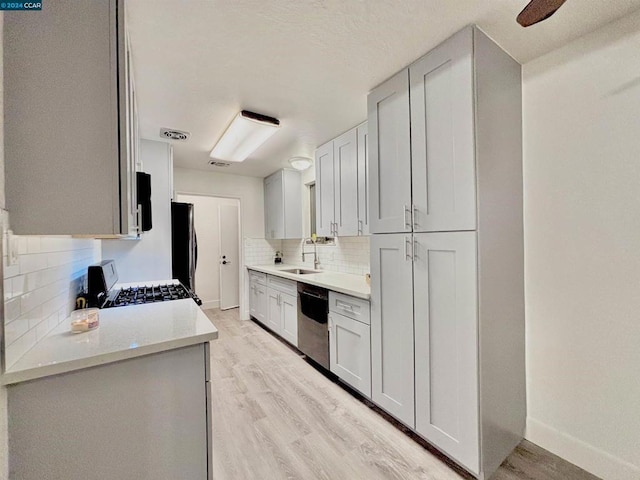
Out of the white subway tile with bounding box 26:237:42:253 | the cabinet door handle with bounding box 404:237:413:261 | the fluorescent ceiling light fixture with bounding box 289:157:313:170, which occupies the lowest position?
the cabinet door handle with bounding box 404:237:413:261

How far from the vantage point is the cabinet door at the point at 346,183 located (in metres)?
2.64

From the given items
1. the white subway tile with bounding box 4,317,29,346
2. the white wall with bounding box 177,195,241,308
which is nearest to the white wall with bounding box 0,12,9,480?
the white subway tile with bounding box 4,317,29,346

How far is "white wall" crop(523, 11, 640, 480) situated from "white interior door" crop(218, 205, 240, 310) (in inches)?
181

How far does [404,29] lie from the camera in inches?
57.2

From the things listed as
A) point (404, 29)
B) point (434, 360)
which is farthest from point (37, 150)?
point (434, 360)

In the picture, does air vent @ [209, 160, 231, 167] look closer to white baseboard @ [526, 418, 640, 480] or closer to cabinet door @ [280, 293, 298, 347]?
cabinet door @ [280, 293, 298, 347]

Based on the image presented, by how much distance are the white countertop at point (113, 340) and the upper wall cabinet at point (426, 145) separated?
130cm

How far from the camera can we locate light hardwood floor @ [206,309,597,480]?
1546 millimetres

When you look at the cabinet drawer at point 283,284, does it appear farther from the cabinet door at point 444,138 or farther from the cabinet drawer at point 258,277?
the cabinet door at point 444,138

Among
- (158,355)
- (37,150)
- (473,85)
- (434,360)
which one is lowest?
(434,360)

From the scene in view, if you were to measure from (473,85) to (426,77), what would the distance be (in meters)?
0.31

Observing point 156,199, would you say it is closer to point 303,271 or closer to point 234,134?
point 234,134

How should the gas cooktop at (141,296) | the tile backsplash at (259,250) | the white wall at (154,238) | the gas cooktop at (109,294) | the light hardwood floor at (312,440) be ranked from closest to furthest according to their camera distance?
1. the light hardwood floor at (312,440)
2. the gas cooktop at (109,294)
3. the gas cooktop at (141,296)
4. the white wall at (154,238)
5. the tile backsplash at (259,250)

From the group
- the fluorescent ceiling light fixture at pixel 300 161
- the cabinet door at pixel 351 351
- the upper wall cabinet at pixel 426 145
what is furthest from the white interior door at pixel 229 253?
the upper wall cabinet at pixel 426 145
